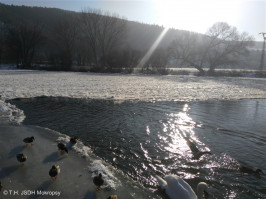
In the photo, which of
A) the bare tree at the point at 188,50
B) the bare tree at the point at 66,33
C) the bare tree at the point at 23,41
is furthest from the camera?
the bare tree at the point at 66,33

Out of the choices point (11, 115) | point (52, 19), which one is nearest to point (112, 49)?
point (11, 115)

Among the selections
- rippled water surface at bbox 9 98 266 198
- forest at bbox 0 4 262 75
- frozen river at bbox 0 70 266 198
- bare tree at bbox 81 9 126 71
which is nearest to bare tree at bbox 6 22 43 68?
forest at bbox 0 4 262 75

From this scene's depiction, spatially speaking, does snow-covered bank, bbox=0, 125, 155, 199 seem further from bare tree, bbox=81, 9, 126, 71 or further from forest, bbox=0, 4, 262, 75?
bare tree, bbox=81, 9, 126, 71

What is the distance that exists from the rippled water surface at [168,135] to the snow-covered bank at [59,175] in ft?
1.96

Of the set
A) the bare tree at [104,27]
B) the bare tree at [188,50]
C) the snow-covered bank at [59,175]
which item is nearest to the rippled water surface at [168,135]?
the snow-covered bank at [59,175]

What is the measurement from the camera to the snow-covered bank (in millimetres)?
4465

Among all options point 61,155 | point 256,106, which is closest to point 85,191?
point 61,155

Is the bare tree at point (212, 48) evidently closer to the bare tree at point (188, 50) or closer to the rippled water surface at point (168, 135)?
the bare tree at point (188, 50)

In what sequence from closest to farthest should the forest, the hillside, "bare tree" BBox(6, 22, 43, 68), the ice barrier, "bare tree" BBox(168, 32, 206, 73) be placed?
the ice barrier < the forest < "bare tree" BBox(168, 32, 206, 73) < "bare tree" BBox(6, 22, 43, 68) < the hillside

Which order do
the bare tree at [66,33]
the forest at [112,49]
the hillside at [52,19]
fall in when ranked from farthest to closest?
the hillside at [52,19]
the bare tree at [66,33]
the forest at [112,49]

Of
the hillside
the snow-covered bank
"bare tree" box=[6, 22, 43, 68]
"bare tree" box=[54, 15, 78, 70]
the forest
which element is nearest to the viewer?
the snow-covered bank

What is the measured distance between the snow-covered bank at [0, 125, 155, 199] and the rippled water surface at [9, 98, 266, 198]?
598 millimetres

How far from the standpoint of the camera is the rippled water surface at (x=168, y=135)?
5777 millimetres

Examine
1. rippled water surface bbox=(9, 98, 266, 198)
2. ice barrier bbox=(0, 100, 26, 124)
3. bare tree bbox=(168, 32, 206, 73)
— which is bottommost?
rippled water surface bbox=(9, 98, 266, 198)
